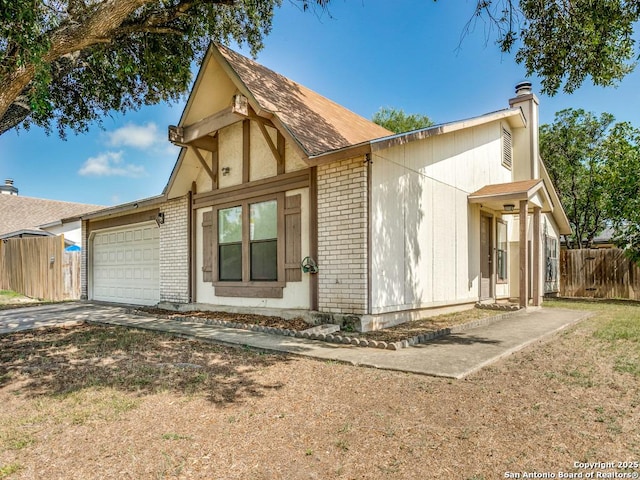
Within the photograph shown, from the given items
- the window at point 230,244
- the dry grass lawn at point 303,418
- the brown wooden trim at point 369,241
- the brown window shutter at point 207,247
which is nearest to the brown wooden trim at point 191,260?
the brown window shutter at point 207,247

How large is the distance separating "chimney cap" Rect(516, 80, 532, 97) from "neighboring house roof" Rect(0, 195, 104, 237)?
2441cm

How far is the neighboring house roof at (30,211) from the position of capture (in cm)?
2475

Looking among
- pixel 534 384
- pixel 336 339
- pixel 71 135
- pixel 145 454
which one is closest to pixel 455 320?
pixel 336 339

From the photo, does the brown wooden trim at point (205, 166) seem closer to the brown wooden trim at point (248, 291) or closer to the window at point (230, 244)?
the window at point (230, 244)

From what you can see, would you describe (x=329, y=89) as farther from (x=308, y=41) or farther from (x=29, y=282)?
(x=29, y=282)

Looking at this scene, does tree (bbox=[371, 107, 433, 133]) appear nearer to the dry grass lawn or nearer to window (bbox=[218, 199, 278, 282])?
window (bbox=[218, 199, 278, 282])

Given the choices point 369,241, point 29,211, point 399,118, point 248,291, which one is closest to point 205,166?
point 248,291

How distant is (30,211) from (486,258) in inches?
1106

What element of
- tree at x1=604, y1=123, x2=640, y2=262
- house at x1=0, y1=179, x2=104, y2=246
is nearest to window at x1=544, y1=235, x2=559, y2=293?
tree at x1=604, y1=123, x2=640, y2=262

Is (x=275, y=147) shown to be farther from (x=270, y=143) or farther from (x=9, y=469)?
(x=9, y=469)

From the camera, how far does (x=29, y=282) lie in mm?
16688

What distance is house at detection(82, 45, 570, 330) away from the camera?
7312 millimetres

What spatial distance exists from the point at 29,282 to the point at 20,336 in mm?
11520

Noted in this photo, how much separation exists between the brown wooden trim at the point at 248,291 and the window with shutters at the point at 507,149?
8395mm
